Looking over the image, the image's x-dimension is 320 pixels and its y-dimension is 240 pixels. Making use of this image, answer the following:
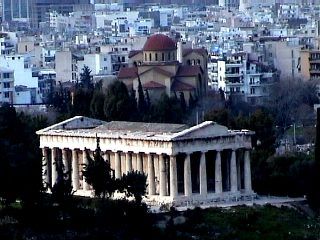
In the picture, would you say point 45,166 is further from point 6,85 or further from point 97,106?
point 6,85

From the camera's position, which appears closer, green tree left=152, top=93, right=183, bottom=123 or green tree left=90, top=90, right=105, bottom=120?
green tree left=152, top=93, right=183, bottom=123

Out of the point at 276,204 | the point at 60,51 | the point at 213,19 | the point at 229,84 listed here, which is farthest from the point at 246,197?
the point at 213,19

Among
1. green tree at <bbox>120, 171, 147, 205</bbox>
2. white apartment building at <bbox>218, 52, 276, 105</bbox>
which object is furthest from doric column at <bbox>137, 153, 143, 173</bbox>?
white apartment building at <bbox>218, 52, 276, 105</bbox>

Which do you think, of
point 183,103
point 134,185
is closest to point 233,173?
point 134,185

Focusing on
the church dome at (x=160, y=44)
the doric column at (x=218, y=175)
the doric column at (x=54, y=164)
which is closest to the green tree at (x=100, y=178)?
the doric column at (x=218, y=175)

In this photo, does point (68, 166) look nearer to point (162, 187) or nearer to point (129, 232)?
point (162, 187)

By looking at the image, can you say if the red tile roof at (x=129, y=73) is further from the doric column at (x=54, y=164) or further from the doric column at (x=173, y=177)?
the doric column at (x=173, y=177)

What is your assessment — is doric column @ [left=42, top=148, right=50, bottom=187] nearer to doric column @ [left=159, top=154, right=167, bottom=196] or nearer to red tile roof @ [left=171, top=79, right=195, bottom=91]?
doric column @ [left=159, top=154, right=167, bottom=196]
